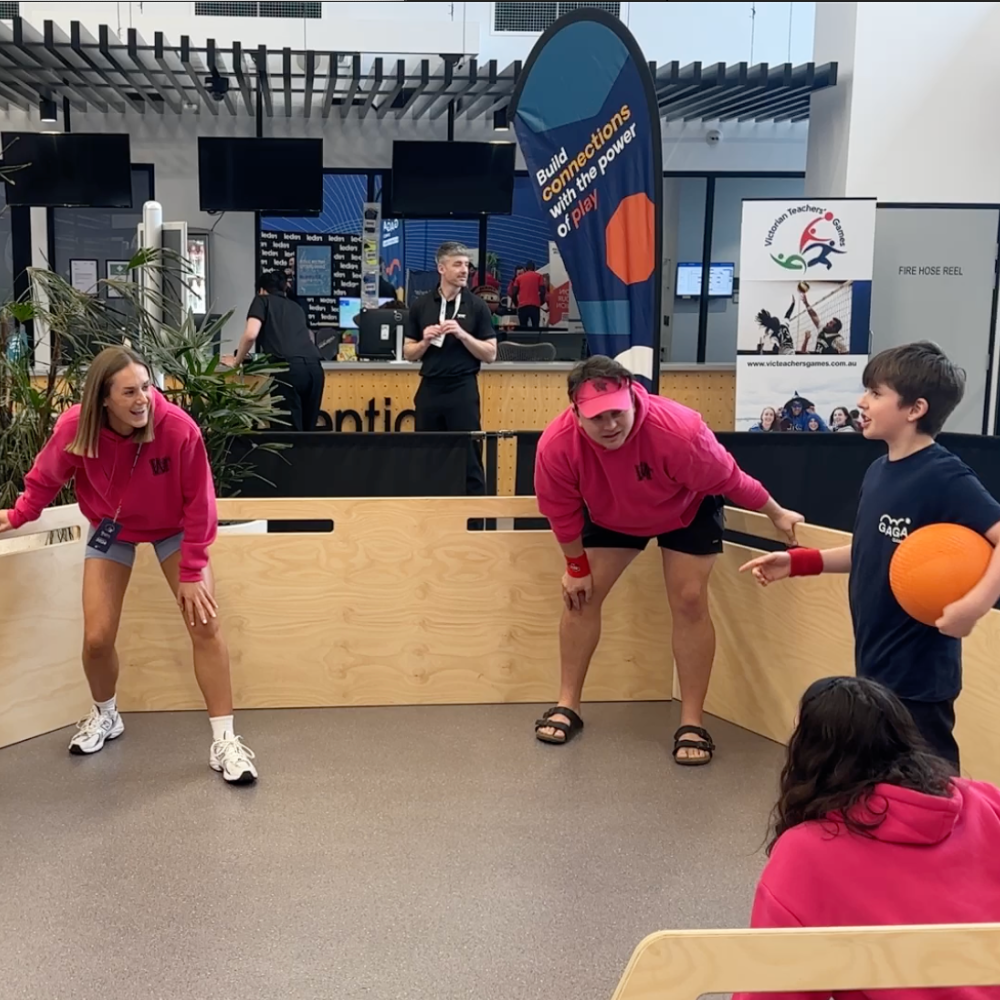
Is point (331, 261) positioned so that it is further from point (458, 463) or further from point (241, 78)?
point (458, 463)

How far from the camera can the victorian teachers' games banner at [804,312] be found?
6738 mm

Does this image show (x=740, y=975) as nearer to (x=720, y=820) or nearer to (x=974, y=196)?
(x=720, y=820)

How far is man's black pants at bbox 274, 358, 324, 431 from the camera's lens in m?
6.71

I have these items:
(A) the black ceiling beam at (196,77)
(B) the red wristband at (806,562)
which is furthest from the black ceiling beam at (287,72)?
(B) the red wristband at (806,562)

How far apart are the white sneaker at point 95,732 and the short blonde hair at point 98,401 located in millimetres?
959

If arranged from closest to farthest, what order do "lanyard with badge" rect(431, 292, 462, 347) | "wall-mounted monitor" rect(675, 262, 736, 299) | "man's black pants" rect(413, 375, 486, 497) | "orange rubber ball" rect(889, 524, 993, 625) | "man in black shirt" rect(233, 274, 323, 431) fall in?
1. "orange rubber ball" rect(889, 524, 993, 625)
2. "lanyard with badge" rect(431, 292, 462, 347)
3. "man's black pants" rect(413, 375, 486, 497)
4. "man in black shirt" rect(233, 274, 323, 431)
5. "wall-mounted monitor" rect(675, 262, 736, 299)

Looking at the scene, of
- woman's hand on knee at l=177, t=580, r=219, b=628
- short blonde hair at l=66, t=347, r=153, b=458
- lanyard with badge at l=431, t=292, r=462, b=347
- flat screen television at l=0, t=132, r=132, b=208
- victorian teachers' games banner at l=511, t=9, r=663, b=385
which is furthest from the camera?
flat screen television at l=0, t=132, r=132, b=208

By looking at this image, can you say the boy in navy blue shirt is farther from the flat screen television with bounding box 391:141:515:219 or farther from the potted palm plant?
the flat screen television with bounding box 391:141:515:219

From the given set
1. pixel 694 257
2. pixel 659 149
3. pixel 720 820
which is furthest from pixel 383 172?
pixel 720 820

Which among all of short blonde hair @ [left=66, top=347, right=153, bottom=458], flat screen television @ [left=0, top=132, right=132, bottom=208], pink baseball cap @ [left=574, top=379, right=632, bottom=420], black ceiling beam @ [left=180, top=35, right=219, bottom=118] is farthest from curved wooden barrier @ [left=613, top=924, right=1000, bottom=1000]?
flat screen television @ [left=0, top=132, right=132, bottom=208]

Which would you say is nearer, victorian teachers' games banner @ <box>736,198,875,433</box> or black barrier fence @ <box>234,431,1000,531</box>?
black barrier fence @ <box>234,431,1000,531</box>

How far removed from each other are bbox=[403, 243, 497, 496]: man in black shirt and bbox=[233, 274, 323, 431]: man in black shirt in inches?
35.0

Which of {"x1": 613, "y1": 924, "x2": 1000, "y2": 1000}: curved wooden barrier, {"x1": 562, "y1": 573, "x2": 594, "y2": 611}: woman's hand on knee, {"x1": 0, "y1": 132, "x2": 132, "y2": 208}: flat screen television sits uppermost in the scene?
{"x1": 0, "y1": 132, "x2": 132, "y2": 208}: flat screen television

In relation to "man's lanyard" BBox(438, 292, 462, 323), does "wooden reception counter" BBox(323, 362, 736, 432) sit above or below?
below
